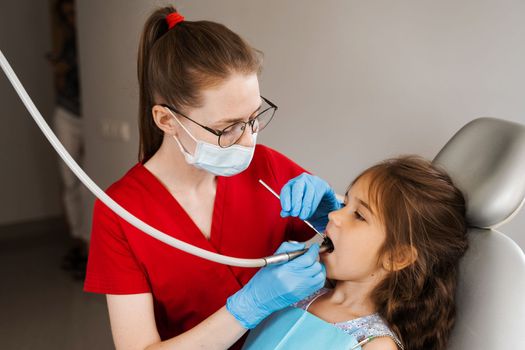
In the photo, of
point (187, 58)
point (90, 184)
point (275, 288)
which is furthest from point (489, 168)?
point (90, 184)

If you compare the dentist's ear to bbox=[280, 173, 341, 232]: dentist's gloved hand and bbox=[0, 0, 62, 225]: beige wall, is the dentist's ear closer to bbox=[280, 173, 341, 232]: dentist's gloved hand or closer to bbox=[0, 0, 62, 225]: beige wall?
bbox=[280, 173, 341, 232]: dentist's gloved hand

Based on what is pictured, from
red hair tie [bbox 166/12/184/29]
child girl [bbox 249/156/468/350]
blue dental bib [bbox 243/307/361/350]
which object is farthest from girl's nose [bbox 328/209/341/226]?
red hair tie [bbox 166/12/184/29]

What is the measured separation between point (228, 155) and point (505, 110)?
83cm

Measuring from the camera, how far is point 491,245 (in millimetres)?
1053

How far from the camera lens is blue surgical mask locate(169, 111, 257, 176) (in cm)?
116

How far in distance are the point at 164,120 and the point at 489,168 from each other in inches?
28.2

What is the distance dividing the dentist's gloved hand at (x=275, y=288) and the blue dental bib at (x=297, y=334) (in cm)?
11

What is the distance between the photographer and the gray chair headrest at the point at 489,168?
1030mm

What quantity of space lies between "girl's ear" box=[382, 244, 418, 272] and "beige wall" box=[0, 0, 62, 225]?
3489mm

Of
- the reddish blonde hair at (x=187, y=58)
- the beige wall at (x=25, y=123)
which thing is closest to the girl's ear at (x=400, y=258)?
the reddish blonde hair at (x=187, y=58)

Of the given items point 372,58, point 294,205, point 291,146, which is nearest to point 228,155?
point 294,205

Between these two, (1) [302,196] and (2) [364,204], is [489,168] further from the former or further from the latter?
(1) [302,196]

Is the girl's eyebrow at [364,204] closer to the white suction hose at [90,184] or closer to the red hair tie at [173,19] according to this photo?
the white suction hose at [90,184]

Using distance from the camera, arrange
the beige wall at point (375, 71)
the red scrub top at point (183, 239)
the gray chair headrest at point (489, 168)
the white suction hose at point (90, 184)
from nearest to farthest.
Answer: the white suction hose at point (90, 184) < the gray chair headrest at point (489, 168) < the red scrub top at point (183, 239) < the beige wall at point (375, 71)
